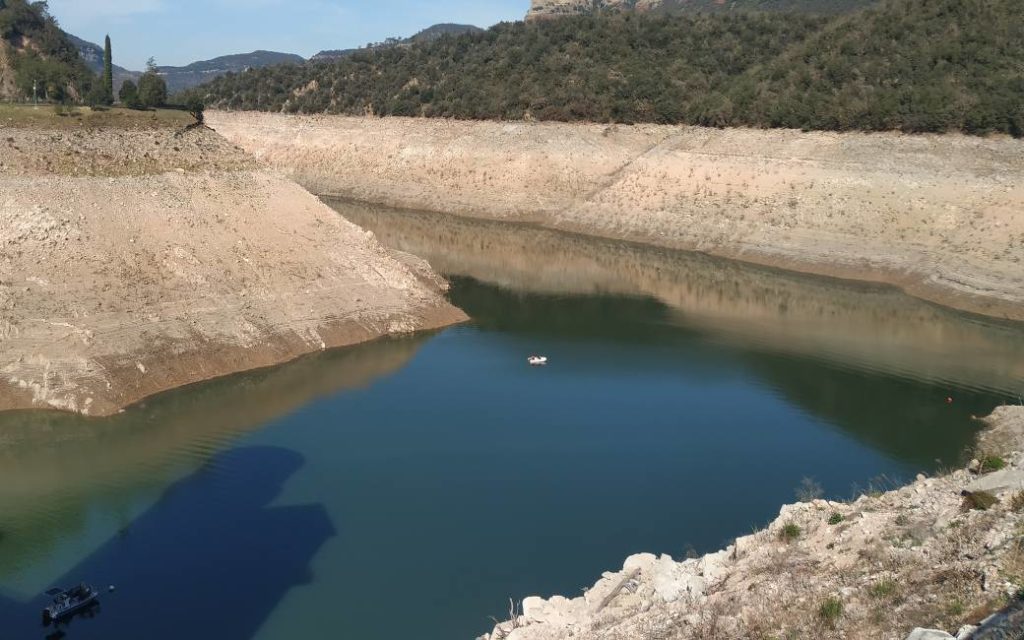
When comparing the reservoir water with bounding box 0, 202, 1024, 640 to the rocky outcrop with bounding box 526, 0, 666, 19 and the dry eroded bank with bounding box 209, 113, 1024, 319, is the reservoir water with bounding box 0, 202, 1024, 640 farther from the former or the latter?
the rocky outcrop with bounding box 526, 0, 666, 19

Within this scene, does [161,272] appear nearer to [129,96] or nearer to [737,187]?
[129,96]

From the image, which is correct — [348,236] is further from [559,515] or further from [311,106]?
[311,106]

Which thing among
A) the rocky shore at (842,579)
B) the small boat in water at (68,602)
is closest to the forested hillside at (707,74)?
the rocky shore at (842,579)

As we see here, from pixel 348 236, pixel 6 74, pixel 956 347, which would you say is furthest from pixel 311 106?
pixel 956 347

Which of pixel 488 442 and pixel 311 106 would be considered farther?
pixel 311 106

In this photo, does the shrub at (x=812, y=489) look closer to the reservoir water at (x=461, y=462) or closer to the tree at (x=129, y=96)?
the reservoir water at (x=461, y=462)

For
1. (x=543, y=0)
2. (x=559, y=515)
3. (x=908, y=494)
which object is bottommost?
(x=559, y=515)
